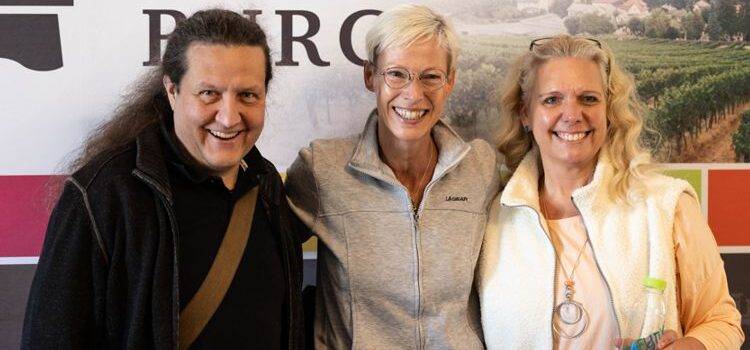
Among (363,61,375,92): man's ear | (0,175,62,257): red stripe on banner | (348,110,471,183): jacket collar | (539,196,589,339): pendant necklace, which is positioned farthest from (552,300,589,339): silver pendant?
(0,175,62,257): red stripe on banner

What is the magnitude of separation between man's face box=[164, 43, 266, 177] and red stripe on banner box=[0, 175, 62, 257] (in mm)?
858

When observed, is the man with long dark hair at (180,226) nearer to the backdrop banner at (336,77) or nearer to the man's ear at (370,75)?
the man's ear at (370,75)

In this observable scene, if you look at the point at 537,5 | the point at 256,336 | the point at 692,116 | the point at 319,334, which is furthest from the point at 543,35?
the point at 256,336

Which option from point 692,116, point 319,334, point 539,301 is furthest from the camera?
point 692,116

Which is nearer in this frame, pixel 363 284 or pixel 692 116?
pixel 363 284

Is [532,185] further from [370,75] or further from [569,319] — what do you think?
[370,75]

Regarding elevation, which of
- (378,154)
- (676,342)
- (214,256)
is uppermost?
(378,154)

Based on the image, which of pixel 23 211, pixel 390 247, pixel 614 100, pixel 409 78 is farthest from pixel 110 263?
pixel 614 100

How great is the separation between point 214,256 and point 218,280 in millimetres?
52

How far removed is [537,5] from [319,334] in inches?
48.2

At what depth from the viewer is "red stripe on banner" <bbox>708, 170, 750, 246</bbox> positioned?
8.23 ft

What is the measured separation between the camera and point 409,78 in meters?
1.88

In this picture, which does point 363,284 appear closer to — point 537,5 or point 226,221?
point 226,221

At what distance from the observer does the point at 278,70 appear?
2.29m
